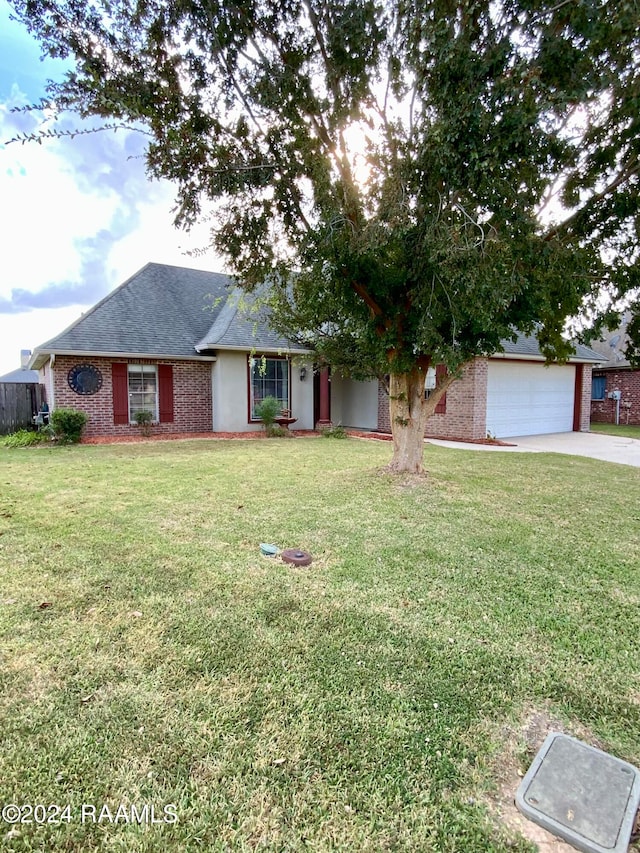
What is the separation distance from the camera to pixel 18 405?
47.6 ft

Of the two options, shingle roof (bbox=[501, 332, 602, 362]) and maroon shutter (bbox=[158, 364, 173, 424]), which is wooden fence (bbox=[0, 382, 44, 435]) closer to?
maroon shutter (bbox=[158, 364, 173, 424])

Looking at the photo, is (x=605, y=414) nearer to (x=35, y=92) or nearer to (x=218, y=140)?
(x=218, y=140)

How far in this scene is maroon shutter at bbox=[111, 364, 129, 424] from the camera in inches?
513

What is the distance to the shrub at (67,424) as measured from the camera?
453 inches

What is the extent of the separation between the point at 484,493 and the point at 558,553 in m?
2.41

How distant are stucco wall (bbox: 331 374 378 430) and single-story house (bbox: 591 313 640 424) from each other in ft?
33.9

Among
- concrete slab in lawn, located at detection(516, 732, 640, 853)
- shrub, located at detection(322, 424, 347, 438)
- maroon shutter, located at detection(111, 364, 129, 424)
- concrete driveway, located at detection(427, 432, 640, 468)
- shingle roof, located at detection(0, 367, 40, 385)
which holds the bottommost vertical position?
concrete driveway, located at detection(427, 432, 640, 468)

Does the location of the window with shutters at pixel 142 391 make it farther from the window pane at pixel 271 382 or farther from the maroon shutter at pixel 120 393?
the window pane at pixel 271 382

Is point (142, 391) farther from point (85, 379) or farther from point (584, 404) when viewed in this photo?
point (584, 404)

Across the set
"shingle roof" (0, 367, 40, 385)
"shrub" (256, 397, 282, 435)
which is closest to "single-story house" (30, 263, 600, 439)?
"shrub" (256, 397, 282, 435)

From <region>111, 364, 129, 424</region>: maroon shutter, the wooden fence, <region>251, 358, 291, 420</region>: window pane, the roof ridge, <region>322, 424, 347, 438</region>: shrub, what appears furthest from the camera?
<region>251, 358, 291, 420</region>: window pane

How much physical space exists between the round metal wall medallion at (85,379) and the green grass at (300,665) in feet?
24.8

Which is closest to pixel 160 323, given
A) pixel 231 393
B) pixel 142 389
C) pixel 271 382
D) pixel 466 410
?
pixel 142 389

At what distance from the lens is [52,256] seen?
1136 centimetres
